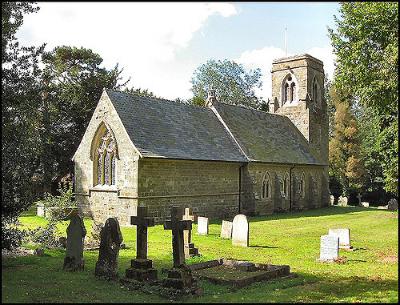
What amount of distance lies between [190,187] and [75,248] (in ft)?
44.4

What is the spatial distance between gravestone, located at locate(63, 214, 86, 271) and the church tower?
30.0 metres

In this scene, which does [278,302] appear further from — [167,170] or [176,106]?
[176,106]

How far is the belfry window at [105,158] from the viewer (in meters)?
25.2

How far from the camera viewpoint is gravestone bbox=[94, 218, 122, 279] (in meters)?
11.8

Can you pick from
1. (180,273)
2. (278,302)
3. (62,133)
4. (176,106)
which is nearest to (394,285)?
(278,302)

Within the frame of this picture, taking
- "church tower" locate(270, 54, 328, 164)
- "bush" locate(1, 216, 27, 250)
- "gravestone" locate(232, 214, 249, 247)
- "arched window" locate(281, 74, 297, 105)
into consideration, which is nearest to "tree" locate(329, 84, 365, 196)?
"church tower" locate(270, 54, 328, 164)

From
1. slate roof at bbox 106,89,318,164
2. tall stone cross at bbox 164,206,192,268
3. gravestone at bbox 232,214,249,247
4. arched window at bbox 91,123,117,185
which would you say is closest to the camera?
tall stone cross at bbox 164,206,192,268

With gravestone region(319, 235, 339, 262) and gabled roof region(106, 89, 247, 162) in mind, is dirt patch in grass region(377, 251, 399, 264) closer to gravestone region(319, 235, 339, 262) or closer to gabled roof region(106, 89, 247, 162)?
gravestone region(319, 235, 339, 262)

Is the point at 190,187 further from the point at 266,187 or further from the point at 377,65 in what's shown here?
the point at 377,65

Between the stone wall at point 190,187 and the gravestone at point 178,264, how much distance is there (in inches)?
475

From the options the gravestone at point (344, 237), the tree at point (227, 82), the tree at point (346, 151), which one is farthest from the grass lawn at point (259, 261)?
the tree at point (227, 82)

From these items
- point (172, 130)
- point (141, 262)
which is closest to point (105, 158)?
point (172, 130)

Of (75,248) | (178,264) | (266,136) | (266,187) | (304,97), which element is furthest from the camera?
(304,97)

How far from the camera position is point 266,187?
32.1 meters
